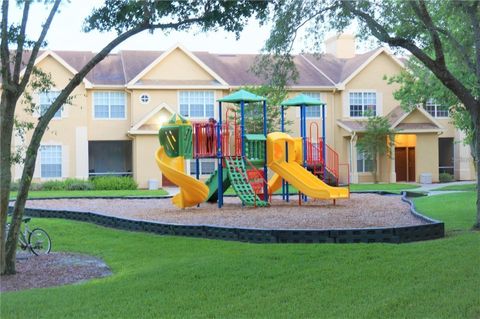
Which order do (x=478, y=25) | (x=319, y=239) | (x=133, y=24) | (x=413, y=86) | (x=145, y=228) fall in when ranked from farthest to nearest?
1. (x=413, y=86)
2. (x=145, y=228)
3. (x=478, y=25)
4. (x=319, y=239)
5. (x=133, y=24)

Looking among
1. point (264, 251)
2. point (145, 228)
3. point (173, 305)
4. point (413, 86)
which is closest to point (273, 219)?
point (145, 228)

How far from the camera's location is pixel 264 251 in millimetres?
10781

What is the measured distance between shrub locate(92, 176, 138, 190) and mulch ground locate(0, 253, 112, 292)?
2084cm

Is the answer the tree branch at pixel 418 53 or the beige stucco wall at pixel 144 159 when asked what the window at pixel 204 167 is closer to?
the beige stucco wall at pixel 144 159

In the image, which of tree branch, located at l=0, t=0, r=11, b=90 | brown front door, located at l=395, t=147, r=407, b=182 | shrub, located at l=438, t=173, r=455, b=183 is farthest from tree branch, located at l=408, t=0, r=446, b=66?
brown front door, located at l=395, t=147, r=407, b=182

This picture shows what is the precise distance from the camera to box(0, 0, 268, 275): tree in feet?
32.3

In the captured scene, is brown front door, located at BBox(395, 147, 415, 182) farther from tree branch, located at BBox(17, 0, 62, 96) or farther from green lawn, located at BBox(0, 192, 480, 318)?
tree branch, located at BBox(17, 0, 62, 96)

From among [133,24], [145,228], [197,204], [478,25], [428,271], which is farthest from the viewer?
[197,204]

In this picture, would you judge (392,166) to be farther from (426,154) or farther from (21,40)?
(21,40)

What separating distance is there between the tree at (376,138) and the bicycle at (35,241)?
2535 cm

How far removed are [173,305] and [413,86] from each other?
23.7 metres

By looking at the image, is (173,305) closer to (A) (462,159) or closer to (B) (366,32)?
(B) (366,32)

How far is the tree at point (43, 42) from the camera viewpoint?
9.86m

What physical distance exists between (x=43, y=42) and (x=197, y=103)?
25.5m
